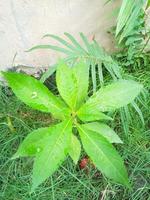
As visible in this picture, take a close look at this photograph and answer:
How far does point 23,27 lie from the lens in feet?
5.54

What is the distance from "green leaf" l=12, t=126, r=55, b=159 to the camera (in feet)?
3.30

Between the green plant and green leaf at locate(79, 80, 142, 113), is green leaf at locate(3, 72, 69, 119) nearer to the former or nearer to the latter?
the green plant

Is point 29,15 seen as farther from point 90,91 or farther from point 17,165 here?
point 17,165

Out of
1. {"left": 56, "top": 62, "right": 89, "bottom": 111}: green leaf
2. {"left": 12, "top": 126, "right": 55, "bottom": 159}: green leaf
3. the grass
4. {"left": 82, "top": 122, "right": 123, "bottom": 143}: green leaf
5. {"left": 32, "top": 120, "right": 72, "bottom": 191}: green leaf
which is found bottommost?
the grass

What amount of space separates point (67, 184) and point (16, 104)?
47 cm

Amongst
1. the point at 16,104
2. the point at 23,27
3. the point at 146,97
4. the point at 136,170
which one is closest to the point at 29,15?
the point at 23,27

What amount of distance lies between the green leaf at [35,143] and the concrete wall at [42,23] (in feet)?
2.41

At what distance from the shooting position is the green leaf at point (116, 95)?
3.27ft

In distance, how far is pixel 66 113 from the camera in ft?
3.45

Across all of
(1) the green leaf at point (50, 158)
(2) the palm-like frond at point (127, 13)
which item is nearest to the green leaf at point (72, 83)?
(1) the green leaf at point (50, 158)

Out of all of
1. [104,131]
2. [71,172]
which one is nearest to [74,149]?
[104,131]

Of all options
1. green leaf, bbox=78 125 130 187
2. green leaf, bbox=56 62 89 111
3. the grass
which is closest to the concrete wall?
the grass

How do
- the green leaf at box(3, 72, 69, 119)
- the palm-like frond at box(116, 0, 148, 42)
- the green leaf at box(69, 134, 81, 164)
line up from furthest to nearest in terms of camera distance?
the palm-like frond at box(116, 0, 148, 42)
the green leaf at box(69, 134, 81, 164)
the green leaf at box(3, 72, 69, 119)

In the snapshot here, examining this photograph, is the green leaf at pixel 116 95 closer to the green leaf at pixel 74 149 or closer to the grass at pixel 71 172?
the green leaf at pixel 74 149
